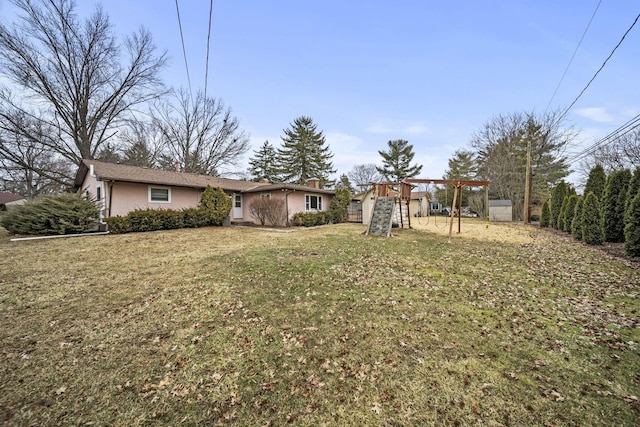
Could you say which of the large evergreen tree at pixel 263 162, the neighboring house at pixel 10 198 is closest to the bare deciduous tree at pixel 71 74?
the large evergreen tree at pixel 263 162

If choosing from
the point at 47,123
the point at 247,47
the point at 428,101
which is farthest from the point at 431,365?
the point at 47,123

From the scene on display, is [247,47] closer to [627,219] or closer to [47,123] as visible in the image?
[627,219]

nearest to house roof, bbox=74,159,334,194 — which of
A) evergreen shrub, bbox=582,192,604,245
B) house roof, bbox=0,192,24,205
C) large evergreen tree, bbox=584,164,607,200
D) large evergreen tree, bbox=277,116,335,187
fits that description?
evergreen shrub, bbox=582,192,604,245

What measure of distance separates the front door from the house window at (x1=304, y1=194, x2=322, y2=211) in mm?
4937

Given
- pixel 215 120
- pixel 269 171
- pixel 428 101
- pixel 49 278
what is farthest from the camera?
pixel 269 171

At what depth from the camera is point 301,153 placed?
34.5 metres

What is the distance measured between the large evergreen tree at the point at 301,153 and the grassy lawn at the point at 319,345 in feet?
98.2

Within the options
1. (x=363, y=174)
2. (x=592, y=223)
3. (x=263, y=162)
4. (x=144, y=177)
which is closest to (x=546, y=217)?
(x=592, y=223)

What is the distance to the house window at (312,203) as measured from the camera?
17844 millimetres

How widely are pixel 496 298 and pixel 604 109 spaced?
18921 mm

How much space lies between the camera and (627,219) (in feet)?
23.0

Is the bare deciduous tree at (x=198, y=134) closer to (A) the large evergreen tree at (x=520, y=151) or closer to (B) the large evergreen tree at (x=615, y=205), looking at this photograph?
(B) the large evergreen tree at (x=615, y=205)

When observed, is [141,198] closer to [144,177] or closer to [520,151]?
[144,177]

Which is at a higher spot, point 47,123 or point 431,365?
Result: point 47,123
